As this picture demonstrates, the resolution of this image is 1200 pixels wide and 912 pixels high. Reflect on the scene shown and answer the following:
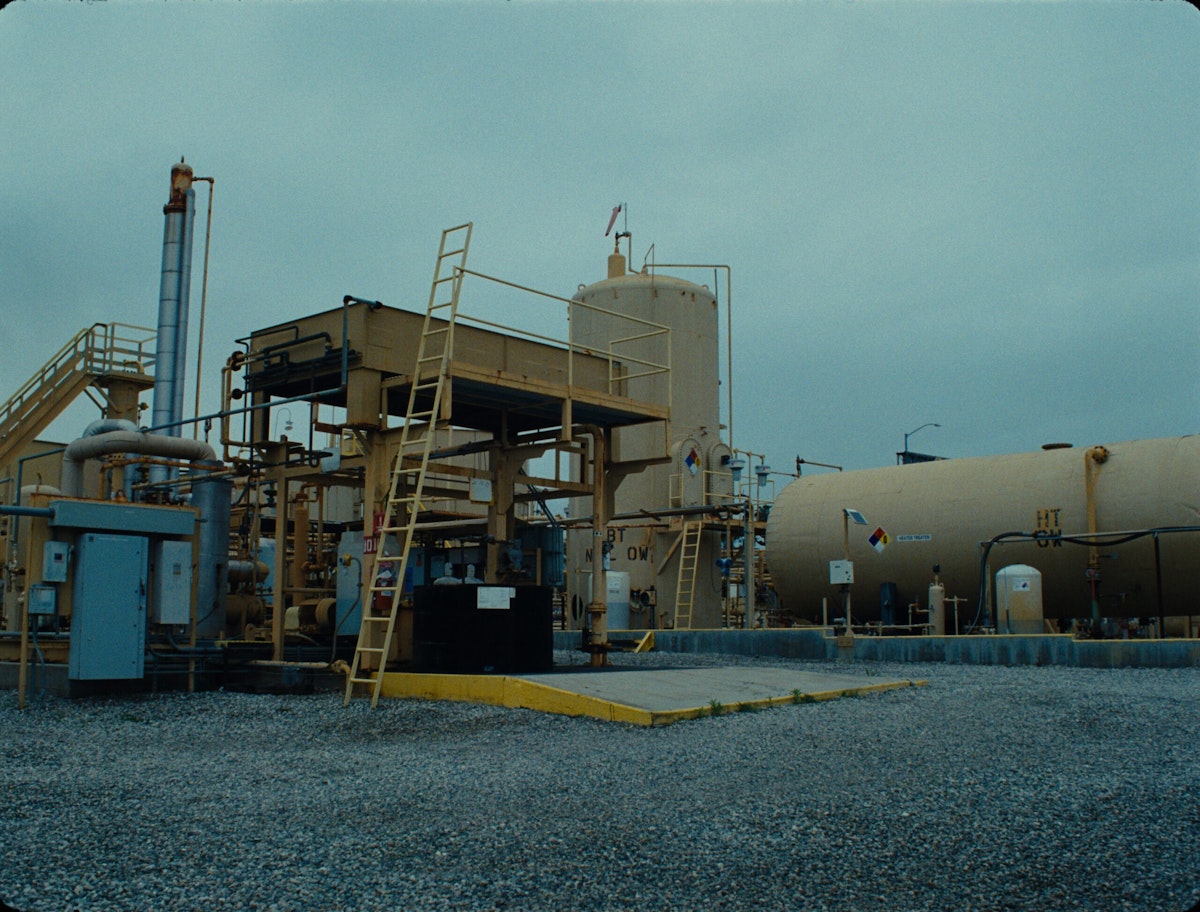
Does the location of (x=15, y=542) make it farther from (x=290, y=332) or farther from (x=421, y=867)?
(x=421, y=867)

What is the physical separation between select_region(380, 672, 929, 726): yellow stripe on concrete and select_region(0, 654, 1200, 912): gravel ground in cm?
30

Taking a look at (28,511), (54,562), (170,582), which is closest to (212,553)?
(170,582)

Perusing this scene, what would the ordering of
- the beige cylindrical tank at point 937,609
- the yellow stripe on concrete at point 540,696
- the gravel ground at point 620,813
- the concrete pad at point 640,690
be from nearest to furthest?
the gravel ground at point 620,813, the yellow stripe on concrete at point 540,696, the concrete pad at point 640,690, the beige cylindrical tank at point 937,609

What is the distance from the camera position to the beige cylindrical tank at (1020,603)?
1742 centimetres

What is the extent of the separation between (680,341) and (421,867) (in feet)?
69.6

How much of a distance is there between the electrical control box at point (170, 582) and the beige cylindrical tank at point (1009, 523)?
11.8 metres

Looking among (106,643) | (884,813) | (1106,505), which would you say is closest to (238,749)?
(106,643)

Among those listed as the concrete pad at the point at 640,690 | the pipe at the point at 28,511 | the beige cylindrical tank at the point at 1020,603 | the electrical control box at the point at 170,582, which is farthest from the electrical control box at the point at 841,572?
the pipe at the point at 28,511

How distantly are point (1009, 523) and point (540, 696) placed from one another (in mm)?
11600

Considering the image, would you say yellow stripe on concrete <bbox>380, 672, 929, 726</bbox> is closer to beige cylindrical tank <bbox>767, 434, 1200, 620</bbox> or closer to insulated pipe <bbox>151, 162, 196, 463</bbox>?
beige cylindrical tank <bbox>767, 434, 1200, 620</bbox>

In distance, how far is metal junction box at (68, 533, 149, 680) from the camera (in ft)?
37.9

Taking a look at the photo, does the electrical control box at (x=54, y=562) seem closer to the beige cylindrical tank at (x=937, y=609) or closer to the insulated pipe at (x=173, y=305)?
the beige cylindrical tank at (x=937, y=609)

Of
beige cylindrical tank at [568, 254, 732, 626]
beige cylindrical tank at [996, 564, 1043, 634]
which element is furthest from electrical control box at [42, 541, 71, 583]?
beige cylindrical tank at [568, 254, 732, 626]

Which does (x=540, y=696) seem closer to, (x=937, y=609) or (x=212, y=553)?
(x=212, y=553)
